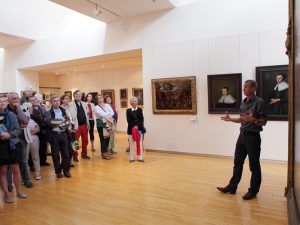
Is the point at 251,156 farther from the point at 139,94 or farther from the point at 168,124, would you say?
the point at 139,94

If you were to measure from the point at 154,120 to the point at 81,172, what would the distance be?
2940 mm

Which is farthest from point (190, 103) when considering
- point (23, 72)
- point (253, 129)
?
point (23, 72)

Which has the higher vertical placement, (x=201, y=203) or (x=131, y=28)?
(x=131, y=28)

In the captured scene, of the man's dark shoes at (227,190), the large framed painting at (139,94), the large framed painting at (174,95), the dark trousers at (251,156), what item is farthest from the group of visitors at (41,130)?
the large framed painting at (139,94)

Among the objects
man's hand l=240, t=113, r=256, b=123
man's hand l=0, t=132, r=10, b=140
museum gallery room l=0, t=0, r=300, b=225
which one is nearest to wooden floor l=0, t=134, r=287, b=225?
museum gallery room l=0, t=0, r=300, b=225

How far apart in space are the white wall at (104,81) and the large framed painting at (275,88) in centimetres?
679

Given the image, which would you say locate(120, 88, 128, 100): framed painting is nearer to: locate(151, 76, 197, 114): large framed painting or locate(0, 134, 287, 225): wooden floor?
locate(151, 76, 197, 114): large framed painting

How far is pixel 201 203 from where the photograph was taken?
3824 millimetres

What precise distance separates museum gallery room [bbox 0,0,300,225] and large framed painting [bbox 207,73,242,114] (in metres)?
0.03

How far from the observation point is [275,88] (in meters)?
5.84

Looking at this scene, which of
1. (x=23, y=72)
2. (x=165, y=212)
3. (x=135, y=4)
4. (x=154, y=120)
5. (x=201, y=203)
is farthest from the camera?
(x=23, y=72)

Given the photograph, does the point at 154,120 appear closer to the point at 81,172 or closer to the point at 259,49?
the point at 81,172

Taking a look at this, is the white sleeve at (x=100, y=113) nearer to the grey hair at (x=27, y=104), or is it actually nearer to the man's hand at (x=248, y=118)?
Answer: the grey hair at (x=27, y=104)

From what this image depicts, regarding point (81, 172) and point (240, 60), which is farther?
point (240, 60)
